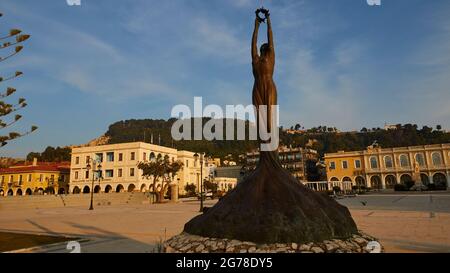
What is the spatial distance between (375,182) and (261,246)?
262 ft

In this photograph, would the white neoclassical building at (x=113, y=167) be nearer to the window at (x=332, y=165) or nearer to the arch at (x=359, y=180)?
the window at (x=332, y=165)

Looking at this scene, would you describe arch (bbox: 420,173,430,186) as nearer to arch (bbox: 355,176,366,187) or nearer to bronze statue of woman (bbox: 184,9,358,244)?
arch (bbox: 355,176,366,187)

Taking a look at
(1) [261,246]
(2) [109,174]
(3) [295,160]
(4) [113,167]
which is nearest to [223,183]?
(3) [295,160]

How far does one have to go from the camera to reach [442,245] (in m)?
8.80

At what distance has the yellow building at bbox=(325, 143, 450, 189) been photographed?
68938 millimetres

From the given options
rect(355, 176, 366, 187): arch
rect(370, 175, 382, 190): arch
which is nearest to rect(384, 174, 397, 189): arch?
rect(370, 175, 382, 190): arch

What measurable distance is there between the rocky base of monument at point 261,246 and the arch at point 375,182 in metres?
76.9

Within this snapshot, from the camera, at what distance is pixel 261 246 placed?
6.07 meters

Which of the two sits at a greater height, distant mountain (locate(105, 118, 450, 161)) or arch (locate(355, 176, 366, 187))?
distant mountain (locate(105, 118, 450, 161))

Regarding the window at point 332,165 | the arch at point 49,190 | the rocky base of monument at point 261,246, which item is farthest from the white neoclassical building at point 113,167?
the rocky base of monument at point 261,246

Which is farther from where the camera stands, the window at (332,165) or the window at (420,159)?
the window at (332,165)

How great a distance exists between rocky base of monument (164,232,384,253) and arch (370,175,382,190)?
76935 mm

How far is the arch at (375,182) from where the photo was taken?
76.1 m
